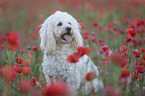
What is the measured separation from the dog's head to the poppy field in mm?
248

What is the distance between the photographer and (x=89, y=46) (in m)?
4.41

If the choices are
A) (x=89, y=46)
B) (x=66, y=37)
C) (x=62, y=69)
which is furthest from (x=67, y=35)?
(x=89, y=46)

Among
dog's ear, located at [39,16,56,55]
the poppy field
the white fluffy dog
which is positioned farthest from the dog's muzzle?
the poppy field

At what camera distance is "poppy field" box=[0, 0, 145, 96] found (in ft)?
4.94

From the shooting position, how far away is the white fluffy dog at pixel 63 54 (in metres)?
2.83

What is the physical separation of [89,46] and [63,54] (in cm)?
156

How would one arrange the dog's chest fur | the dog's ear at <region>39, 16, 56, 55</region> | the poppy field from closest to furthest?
the poppy field, the dog's chest fur, the dog's ear at <region>39, 16, 56, 55</region>

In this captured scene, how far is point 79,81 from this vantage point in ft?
9.25

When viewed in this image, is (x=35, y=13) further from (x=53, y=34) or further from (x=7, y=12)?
(x=53, y=34)

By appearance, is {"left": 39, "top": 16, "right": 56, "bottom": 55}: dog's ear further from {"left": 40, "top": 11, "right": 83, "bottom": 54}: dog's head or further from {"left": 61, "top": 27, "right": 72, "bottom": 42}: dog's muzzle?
{"left": 61, "top": 27, "right": 72, "bottom": 42}: dog's muzzle

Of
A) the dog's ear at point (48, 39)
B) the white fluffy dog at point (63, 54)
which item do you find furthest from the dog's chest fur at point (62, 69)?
the dog's ear at point (48, 39)

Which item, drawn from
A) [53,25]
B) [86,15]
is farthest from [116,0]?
[53,25]

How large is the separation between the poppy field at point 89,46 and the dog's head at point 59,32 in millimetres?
248

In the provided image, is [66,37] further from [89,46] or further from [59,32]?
[89,46]
